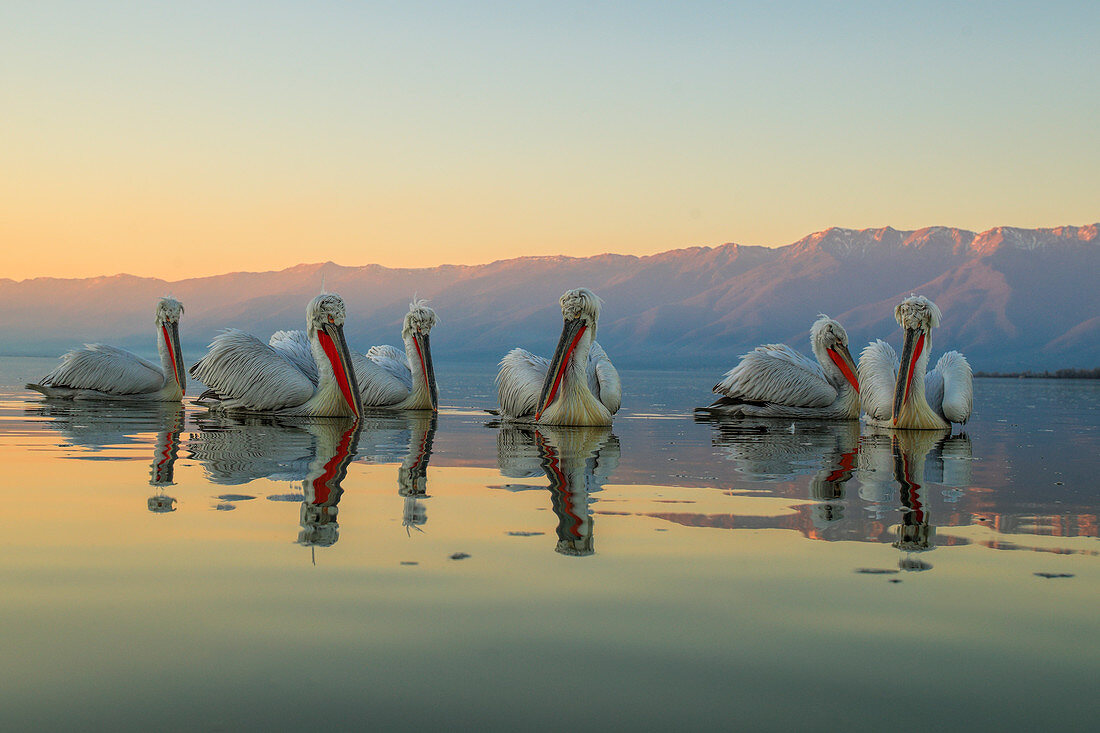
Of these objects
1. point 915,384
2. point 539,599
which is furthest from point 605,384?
point 539,599

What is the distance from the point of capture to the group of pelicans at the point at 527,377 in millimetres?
10367

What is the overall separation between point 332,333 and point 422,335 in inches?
85.8

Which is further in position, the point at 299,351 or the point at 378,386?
the point at 378,386

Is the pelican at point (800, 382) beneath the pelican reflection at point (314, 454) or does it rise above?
above

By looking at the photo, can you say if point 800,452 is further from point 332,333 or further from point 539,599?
point 539,599

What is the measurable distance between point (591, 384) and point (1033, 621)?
8.16 metres

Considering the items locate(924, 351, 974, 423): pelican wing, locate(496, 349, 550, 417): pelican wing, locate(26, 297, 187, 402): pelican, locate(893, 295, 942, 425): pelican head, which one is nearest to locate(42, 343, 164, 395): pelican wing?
locate(26, 297, 187, 402): pelican

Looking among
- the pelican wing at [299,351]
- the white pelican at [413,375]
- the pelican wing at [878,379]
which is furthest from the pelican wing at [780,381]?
the pelican wing at [299,351]

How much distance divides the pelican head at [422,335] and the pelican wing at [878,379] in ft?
17.6

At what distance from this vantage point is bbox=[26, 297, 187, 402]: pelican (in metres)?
13.8

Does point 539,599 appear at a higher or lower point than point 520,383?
lower

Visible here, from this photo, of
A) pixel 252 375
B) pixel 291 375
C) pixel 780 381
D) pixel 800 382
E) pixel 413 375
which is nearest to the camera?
pixel 291 375

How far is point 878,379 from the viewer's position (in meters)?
12.0

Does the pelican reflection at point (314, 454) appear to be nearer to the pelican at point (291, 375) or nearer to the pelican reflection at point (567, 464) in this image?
the pelican at point (291, 375)
